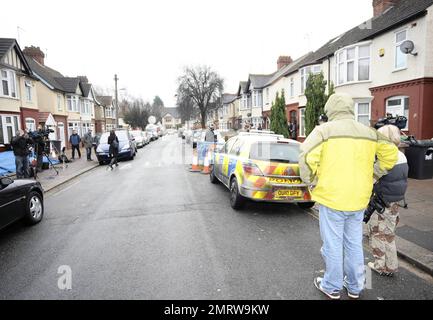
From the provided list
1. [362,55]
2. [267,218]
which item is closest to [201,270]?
[267,218]

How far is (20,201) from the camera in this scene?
17.3 feet

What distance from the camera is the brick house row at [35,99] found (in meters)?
18.5

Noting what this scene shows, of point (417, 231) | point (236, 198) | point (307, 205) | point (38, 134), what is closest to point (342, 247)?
point (417, 231)

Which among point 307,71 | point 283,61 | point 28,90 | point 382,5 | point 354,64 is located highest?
point 283,61

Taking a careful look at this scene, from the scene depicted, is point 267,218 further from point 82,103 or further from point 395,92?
point 82,103

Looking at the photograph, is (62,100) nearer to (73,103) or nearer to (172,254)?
(73,103)

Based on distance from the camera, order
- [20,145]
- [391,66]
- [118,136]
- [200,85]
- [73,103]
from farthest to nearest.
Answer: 1. [200,85]
2. [73,103]
3. [118,136]
4. [391,66]
5. [20,145]

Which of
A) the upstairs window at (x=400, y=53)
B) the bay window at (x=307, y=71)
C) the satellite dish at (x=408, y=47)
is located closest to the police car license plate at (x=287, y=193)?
the satellite dish at (x=408, y=47)

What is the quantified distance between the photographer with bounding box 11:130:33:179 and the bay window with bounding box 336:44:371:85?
16.7 m

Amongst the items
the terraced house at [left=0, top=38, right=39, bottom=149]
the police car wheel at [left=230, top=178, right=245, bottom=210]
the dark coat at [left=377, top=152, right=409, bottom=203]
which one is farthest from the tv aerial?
the terraced house at [left=0, top=38, right=39, bottom=149]

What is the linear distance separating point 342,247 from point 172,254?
2.33 meters

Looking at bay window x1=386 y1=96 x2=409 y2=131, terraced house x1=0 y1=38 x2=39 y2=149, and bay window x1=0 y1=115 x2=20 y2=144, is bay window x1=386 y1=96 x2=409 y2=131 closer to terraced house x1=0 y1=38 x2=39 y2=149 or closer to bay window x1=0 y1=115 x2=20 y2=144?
bay window x1=0 y1=115 x2=20 y2=144
